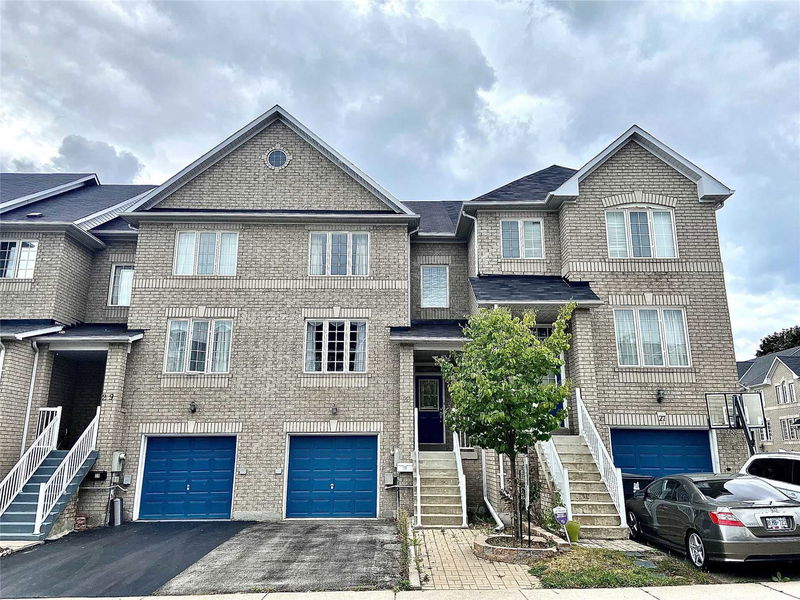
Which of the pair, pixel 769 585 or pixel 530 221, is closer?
pixel 769 585

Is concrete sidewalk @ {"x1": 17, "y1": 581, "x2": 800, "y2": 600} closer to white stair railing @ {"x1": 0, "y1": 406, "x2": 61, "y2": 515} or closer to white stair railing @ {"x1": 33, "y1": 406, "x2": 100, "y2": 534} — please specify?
white stair railing @ {"x1": 33, "y1": 406, "x2": 100, "y2": 534}

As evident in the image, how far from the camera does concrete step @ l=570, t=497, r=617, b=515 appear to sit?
1089 centimetres

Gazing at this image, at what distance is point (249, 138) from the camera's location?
53.9 feet

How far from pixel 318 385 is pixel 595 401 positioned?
24.4ft

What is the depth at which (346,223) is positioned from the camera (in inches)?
624

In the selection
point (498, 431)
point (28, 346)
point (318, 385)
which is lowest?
point (498, 431)

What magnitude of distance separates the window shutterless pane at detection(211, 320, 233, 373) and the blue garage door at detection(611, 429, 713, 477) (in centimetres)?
1084

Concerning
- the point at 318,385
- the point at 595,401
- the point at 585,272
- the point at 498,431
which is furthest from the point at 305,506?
the point at 585,272

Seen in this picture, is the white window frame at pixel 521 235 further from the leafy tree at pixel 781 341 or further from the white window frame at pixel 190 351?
the leafy tree at pixel 781 341

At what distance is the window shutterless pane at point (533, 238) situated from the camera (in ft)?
51.8

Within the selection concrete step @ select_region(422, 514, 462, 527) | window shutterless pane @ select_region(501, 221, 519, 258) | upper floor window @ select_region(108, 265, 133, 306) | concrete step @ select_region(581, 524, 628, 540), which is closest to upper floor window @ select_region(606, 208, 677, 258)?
window shutterless pane @ select_region(501, 221, 519, 258)

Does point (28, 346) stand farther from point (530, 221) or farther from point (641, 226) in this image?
point (641, 226)

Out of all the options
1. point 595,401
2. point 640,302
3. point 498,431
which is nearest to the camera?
point 498,431

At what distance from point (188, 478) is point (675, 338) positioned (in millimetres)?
13937
